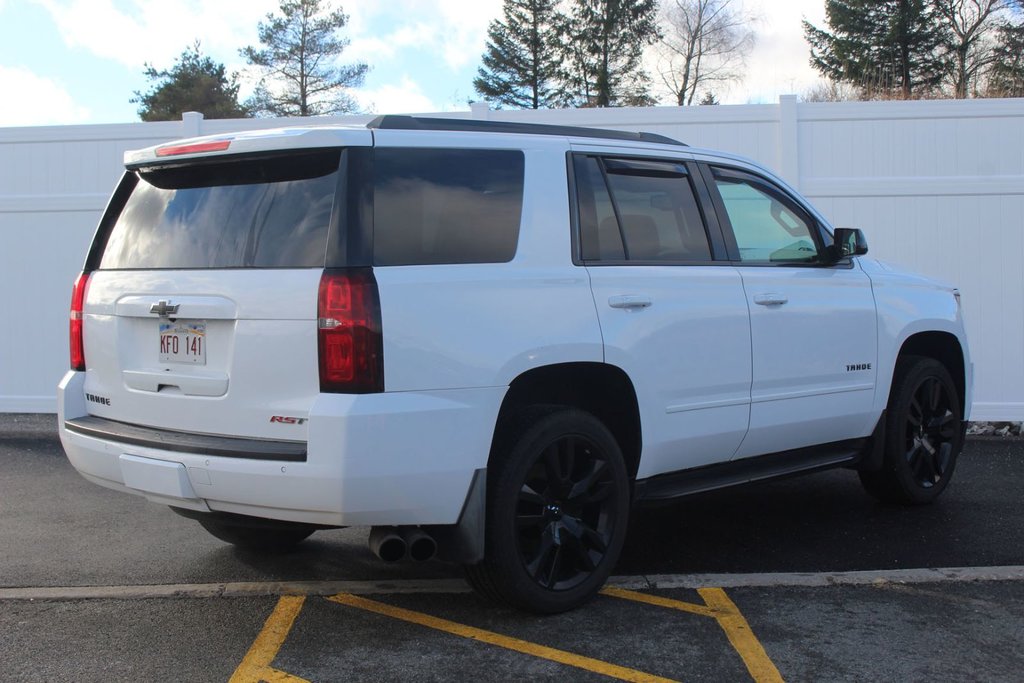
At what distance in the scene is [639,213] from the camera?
4766 millimetres

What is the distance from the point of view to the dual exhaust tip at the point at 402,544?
3828mm

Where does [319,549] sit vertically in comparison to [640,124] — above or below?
below

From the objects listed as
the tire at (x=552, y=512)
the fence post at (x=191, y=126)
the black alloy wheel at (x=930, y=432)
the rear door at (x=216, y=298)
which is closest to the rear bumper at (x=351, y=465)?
the rear door at (x=216, y=298)

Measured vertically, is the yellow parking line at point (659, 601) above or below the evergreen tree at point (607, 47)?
below

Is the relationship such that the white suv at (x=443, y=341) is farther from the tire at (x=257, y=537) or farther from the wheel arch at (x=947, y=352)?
the wheel arch at (x=947, y=352)

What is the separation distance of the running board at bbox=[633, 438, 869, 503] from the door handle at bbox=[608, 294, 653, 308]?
82cm

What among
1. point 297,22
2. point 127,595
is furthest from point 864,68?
point 127,595

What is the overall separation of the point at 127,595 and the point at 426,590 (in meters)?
1.34

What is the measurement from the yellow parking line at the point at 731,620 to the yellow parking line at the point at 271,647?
1.38m

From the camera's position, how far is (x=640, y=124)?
30.2ft

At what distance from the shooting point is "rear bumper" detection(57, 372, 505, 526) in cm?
361

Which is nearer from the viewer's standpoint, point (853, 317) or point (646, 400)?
point (646, 400)

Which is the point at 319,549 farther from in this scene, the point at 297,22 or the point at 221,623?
the point at 297,22

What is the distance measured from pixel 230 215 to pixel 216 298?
0.37 m
